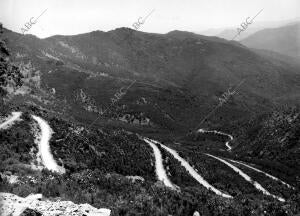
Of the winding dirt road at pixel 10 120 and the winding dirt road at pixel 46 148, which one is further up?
the winding dirt road at pixel 10 120

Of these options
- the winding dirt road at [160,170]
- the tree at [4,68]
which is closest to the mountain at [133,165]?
the winding dirt road at [160,170]

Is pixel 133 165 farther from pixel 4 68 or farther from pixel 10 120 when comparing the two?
pixel 4 68

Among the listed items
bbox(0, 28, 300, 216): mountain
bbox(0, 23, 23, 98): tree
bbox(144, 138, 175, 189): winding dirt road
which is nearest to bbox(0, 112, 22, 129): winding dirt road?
bbox(0, 28, 300, 216): mountain

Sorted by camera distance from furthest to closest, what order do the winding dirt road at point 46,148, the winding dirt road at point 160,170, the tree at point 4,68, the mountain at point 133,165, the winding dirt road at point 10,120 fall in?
the winding dirt road at point 160,170
the winding dirt road at point 10,120
the tree at point 4,68
the winding dirt road at point 46,148
the mountain at point 133,165

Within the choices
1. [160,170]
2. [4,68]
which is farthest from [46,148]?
[160,170]

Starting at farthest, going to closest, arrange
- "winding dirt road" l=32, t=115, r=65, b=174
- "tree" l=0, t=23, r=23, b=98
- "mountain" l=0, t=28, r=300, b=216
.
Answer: "tree" l=0, t=23, r=23, b=98, "winding dirt road" l=32, t=115, r=65, b=174, "mountain" l=0, t=28, r=300, b=216

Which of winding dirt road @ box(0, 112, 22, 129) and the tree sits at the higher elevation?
the tree

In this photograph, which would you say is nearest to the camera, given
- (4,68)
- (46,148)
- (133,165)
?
(46,148)

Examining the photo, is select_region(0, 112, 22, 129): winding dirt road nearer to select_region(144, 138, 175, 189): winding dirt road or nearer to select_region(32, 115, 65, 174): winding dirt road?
select_region(32, 115, 65, 174): winding dirt road

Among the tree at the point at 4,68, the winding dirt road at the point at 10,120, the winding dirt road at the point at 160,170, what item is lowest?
the winding dirt road at the point at 160,170

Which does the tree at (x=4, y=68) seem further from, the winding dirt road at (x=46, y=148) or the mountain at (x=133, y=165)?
the winding dirt road at (x=46, y=148)

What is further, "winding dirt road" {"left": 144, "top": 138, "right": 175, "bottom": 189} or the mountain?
"winding dirt road" {"left": 144, "top": 138, "right": 175, "bottom": 189}
